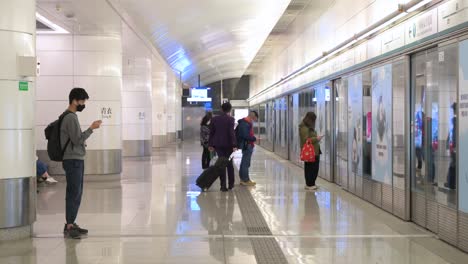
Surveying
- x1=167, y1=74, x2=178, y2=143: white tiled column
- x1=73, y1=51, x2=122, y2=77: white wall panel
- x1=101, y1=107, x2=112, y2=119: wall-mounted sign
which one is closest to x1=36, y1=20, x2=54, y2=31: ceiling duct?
x1=73, y1=51, x2=122, y2=77: white wall panel

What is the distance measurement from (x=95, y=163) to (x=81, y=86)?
6.31ft

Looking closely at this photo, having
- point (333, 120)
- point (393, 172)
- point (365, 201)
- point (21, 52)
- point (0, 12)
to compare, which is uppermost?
point (0, 12)

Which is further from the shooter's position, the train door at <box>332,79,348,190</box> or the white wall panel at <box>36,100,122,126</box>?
the white wall panel at <box>36,100,122,126</box>

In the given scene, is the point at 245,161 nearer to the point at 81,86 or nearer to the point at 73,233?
the point at 81,86

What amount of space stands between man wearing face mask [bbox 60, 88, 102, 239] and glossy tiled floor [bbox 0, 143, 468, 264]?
0.83 feet

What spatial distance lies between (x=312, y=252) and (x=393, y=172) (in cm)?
286

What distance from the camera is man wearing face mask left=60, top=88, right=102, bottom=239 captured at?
6.39m

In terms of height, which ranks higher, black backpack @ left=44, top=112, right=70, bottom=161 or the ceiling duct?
the ceiling duct

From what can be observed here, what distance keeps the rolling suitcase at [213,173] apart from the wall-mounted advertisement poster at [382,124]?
9.57 ft

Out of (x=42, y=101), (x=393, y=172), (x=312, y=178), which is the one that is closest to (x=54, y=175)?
(x=42, y=101)

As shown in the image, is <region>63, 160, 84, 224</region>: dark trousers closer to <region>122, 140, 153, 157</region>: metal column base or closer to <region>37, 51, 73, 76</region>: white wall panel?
<region>37, 51, 73, 76</region>: white wall panel

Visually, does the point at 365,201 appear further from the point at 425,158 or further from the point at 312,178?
the point at 425,158

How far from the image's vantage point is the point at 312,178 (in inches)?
435

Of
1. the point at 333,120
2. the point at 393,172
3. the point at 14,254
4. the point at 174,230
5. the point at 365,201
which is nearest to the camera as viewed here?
the point at 14,254
